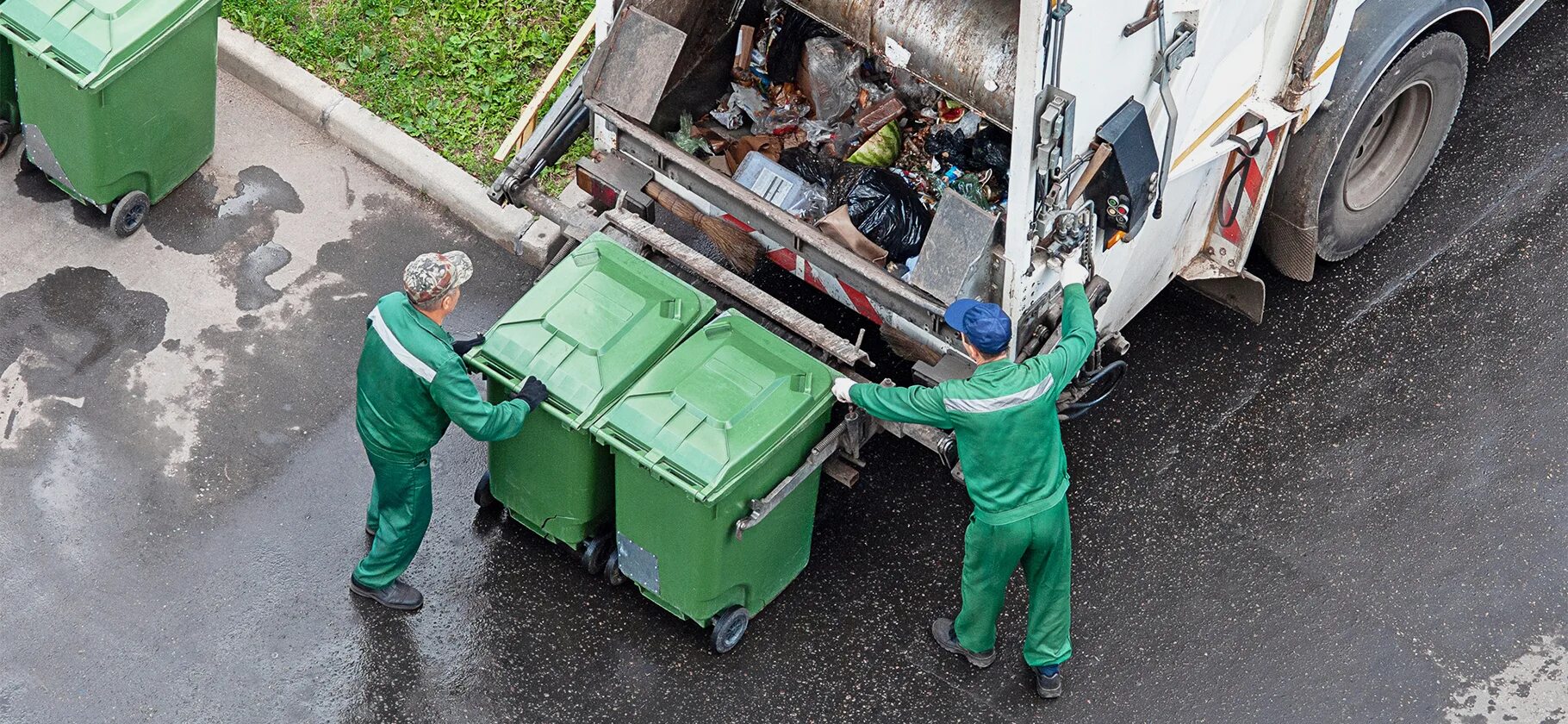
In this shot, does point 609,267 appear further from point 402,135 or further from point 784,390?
point 402,135

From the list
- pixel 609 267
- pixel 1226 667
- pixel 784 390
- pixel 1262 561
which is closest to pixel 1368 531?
pixel 1262 561

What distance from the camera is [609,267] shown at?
5246mm

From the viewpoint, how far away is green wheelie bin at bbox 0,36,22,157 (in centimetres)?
635

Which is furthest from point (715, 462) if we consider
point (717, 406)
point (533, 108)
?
point (533, 108)

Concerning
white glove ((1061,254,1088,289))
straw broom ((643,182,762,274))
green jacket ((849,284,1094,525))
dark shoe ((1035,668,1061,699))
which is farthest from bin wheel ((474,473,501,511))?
white glove ((1061,254,1088,289))

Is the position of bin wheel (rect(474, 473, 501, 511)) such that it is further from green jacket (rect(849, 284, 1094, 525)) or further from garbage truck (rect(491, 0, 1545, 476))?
green jacket (rect(849, 284, 1094, 525))

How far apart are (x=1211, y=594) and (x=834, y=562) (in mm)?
1214

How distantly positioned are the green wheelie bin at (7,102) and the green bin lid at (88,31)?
299mm

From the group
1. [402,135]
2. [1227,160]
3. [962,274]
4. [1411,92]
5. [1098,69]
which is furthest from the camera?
[402,135]

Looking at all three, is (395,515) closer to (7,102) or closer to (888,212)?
(888,212)

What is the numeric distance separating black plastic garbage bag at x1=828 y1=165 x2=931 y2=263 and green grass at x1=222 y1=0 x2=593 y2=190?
5.07 feet

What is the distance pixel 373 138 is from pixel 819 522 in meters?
2.45

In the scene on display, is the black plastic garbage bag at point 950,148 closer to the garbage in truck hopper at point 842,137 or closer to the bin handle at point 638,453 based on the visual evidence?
the garbage in truck hopper at point 842,137

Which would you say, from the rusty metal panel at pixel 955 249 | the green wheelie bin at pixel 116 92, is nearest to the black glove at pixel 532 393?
the rusty metal panel at pixel 955 249
